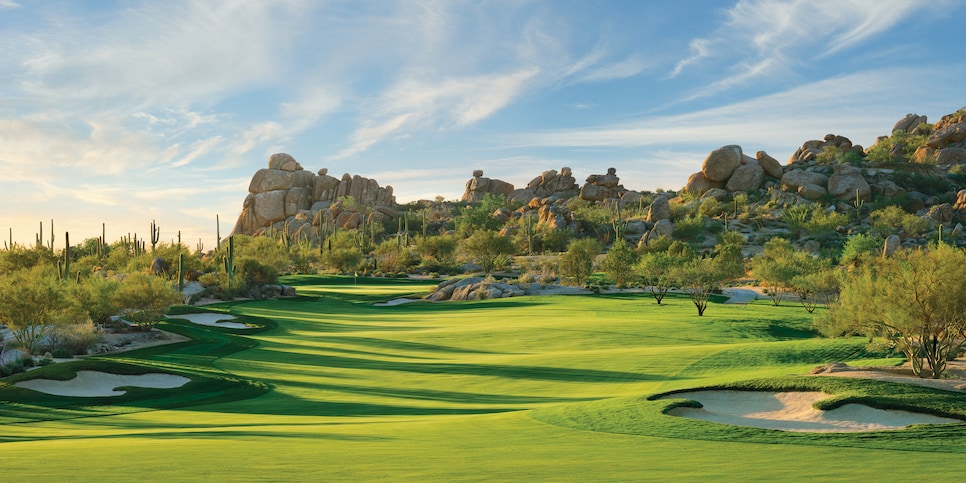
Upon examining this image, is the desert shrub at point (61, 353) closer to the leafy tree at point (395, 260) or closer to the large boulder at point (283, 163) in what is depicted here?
the leafy tree at point (395, 260)

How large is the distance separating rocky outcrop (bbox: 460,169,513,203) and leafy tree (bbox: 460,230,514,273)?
8396 centimetres

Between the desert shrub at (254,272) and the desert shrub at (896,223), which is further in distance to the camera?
the desert shrub at (896,223)

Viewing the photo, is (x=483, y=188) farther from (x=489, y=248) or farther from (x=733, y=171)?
(x=489, y=248)

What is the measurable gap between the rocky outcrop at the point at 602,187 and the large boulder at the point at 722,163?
20429 millimetres

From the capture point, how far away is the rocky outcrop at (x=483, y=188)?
164 m

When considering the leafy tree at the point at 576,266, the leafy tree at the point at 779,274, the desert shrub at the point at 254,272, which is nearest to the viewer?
the leafy tree at the point at 779,274

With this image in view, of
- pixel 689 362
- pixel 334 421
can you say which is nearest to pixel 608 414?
pixel 334 421

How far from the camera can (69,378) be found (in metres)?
22.5

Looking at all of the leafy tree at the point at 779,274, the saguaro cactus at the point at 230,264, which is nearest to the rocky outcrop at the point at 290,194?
the saguaro cactus at the point at 230,264

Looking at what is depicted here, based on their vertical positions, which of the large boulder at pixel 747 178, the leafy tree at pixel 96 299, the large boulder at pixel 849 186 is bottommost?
the leafy tree at pixel 96 299

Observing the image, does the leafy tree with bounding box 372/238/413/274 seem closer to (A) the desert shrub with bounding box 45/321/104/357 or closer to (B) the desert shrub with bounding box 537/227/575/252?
(B) the desert shrub with bounding box 537/227/575/252

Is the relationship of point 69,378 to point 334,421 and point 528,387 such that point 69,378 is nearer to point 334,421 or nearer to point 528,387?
point 334,421

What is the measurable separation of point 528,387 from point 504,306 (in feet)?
93.2

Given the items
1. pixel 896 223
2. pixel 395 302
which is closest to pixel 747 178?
pixel 896 223
